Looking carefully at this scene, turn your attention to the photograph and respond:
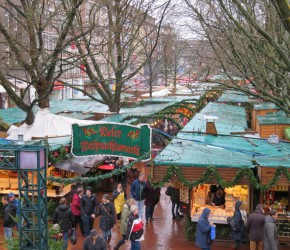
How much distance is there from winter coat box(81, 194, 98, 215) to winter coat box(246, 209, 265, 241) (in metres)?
3.68

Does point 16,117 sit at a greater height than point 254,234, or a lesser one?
greater

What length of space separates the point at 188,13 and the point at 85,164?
6.87m

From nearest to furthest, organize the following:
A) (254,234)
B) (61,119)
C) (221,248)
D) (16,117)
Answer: (254,234)
(221,248)
(61,119)
(16,117)

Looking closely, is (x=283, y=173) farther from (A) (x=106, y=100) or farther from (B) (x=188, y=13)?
(A) (x=106, y=100)

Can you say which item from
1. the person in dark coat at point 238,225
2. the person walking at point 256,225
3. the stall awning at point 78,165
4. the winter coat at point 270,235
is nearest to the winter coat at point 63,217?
the stall awning at point 78,165

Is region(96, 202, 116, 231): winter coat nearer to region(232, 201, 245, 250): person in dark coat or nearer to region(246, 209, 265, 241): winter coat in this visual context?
region(232, 201, 245, 250): person in dark coat

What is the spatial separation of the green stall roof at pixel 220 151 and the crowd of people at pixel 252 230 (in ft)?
4.15

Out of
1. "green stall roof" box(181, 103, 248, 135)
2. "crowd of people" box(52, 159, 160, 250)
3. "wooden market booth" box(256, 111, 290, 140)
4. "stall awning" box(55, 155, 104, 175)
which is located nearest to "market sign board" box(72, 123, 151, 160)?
"crowd of people" box(52, 159, 160, 250)

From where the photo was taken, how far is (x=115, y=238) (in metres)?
12.9

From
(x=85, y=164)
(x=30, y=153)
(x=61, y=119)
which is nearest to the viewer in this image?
(x=30, y=153)

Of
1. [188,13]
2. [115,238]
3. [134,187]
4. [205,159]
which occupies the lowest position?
[115,238]

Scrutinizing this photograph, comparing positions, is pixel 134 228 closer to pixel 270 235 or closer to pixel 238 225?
pixel 238 225

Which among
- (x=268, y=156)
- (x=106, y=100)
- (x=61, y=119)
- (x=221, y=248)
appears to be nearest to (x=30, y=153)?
(x=221, y=248)

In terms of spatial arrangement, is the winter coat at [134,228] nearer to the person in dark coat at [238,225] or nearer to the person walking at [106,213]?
the person walking at [106,213]
